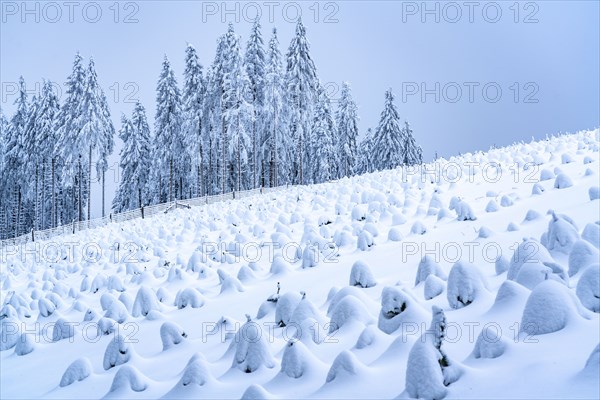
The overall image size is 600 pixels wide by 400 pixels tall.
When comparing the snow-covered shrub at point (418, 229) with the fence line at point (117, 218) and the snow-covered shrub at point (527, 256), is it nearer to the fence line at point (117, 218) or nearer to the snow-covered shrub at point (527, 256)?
the snow-covered shrub at point (527, 256)

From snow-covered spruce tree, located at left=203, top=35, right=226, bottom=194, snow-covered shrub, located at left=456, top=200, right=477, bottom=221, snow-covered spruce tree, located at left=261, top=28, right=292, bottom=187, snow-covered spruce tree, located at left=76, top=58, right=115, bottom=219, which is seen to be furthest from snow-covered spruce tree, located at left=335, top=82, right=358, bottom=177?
snow-covered shrub, located at left=456, top=200, right=477, bottom=221

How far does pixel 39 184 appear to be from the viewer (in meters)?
46.8

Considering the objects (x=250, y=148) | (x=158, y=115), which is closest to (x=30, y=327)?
(x=250, y=148)

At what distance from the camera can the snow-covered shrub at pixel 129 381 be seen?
4220 mm

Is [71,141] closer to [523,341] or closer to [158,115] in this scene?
[158,115]

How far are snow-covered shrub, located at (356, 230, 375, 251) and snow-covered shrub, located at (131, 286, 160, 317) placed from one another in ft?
10.5

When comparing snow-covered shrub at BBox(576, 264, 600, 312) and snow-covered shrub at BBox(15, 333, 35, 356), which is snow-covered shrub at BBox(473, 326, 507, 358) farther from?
snow-covered shrub at BBox(15, 333, 35, 356)

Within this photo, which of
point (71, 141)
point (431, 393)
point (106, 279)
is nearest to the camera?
point (431, 393)

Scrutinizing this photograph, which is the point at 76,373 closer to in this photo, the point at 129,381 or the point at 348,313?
the point at 129,381

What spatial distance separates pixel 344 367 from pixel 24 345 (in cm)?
504

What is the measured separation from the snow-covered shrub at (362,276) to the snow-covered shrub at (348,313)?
1051mm

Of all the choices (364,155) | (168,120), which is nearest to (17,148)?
(168,120)

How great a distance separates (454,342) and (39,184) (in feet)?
166

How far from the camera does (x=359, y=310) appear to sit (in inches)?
179
